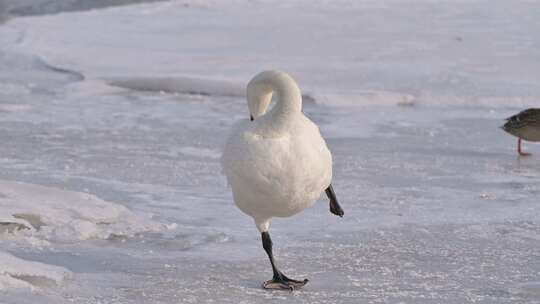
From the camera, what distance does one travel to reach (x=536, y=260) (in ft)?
19.8

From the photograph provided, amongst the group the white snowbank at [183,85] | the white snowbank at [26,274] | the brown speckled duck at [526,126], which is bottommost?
the white snowbank at [183,85]

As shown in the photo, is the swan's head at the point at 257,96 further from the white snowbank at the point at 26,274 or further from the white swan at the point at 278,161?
the white snowbank at the point at 26,274

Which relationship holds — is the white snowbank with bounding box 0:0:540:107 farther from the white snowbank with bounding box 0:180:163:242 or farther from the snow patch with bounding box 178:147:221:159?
the white snowbank with bounding box 0:180:163:242

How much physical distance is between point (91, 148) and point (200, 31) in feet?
27.7

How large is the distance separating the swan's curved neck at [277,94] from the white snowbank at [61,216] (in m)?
1.26

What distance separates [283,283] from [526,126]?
4.56m

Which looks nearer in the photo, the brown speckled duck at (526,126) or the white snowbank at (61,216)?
the white snowbank at (61,216)

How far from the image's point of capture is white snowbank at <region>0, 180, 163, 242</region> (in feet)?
21.1

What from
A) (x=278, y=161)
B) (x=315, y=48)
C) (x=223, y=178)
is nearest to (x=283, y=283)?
(x=278, y=161)

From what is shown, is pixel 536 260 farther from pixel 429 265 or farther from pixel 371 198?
pixel 371 198

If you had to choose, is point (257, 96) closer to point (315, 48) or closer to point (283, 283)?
point (283, 283)

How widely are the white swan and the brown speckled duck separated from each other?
431 centimetres

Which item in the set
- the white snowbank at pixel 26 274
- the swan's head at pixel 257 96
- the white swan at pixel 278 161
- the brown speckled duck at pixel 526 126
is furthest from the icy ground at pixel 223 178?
the swan's head at pixel 257 96

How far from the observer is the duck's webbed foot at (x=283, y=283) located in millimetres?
5461
